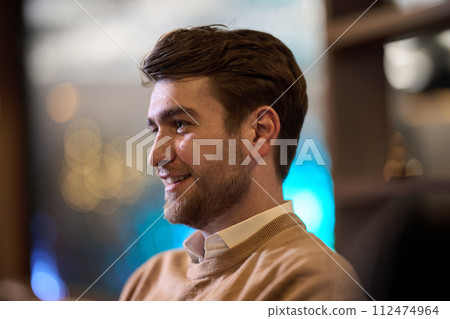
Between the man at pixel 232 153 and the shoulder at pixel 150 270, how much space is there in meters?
0.14

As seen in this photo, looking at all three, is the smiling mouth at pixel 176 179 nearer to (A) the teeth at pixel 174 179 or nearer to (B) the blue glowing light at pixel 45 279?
(A) the teeth at pixel 174 179

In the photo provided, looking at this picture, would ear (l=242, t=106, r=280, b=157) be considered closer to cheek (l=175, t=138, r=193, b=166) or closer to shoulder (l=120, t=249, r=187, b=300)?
cheek (l=175, t=138, r=193, b=166)

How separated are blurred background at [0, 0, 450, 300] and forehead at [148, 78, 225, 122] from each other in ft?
0.36

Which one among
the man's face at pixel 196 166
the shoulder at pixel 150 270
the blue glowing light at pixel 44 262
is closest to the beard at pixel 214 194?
the man's face at pixel 196 166

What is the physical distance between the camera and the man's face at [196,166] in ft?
2.36

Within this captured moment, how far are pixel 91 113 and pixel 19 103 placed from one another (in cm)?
22

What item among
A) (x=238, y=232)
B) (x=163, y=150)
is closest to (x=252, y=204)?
(x=238, y=232)

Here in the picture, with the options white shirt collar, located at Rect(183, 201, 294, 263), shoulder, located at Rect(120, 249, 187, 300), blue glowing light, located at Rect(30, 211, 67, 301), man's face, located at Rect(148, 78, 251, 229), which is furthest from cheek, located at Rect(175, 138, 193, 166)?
blue glowing light, located at Rect(30, 211, 67, 301)

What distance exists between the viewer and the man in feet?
2.30

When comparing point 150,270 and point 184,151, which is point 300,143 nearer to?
point 184,151

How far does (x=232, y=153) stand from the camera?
28.6 inches

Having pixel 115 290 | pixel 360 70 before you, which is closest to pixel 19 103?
pixel 115 290
